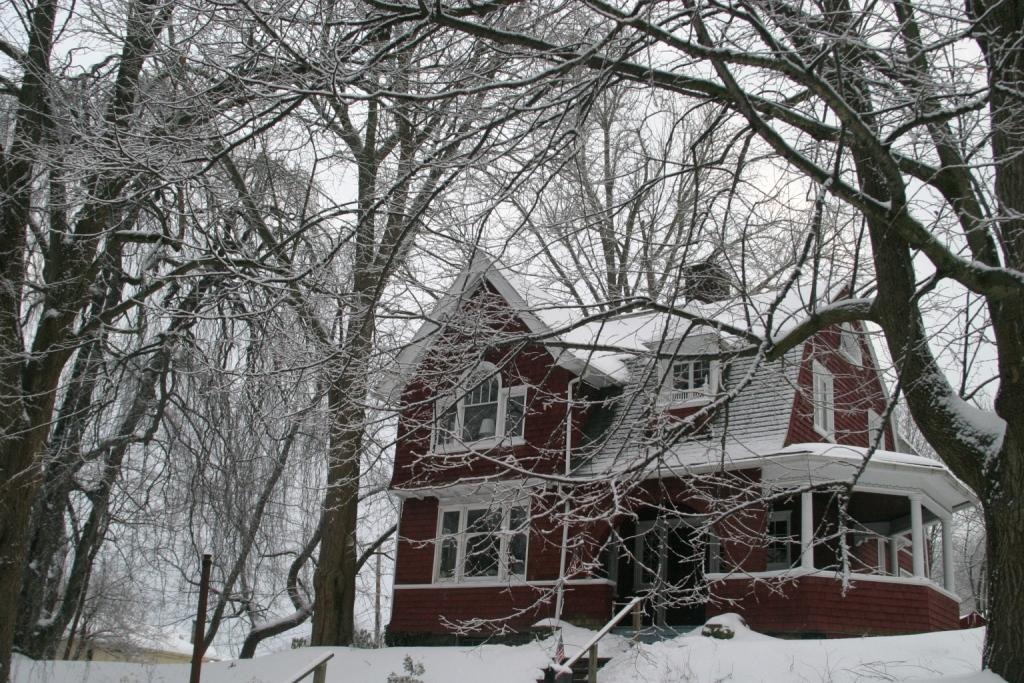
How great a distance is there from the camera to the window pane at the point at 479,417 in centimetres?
1969

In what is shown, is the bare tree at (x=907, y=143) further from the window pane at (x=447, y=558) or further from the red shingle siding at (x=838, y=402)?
the window pane at (x=447, y=558)

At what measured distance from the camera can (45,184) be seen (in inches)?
509

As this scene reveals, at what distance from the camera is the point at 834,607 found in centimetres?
1566

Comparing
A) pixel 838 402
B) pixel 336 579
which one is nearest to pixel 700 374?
pixel 838 402

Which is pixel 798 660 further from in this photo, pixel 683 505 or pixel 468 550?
pixel 468 550

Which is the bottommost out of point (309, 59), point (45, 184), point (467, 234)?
point (467, 234)

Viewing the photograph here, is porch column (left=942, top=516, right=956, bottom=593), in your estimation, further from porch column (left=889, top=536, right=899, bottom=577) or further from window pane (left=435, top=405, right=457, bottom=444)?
window pane (left=435, top=405, right=457, bottom=444)

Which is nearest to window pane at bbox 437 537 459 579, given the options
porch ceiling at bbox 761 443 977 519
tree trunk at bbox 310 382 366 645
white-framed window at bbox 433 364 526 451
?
tree trunk at bbox 310 382 366 645

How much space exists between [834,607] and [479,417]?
7.60m

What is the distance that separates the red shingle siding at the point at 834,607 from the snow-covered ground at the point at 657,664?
33.2 inches

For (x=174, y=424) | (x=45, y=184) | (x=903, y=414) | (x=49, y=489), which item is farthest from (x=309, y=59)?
(x=903, y=414)

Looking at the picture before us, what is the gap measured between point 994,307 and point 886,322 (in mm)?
809

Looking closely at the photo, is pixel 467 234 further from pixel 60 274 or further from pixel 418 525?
pixel 418 525

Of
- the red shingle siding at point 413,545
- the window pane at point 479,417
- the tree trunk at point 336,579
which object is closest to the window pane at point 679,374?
the window pane at point 479,417
